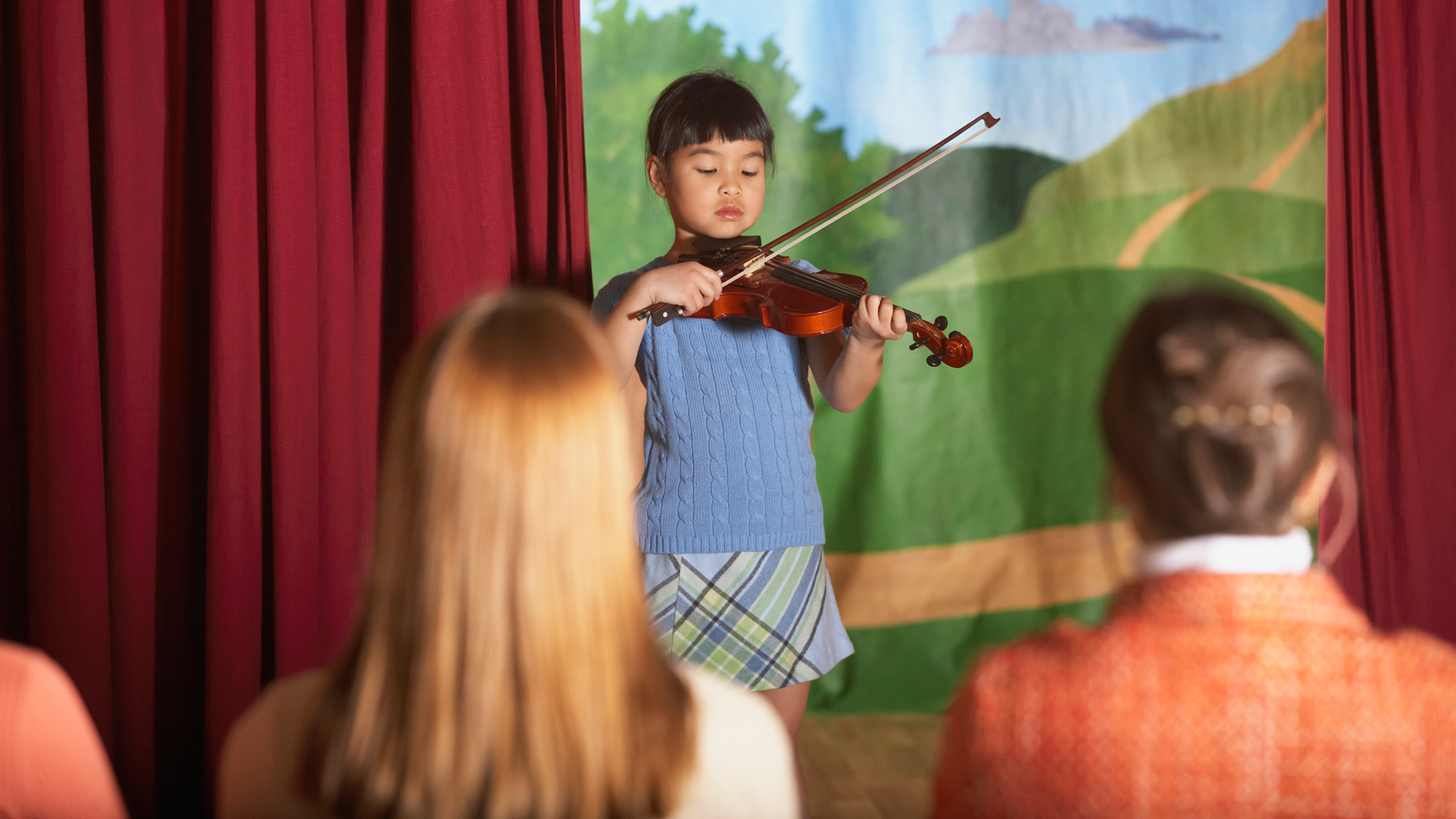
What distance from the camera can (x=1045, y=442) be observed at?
107 inches

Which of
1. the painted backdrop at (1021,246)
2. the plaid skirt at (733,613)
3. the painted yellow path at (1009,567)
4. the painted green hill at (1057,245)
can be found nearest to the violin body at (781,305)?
the plaid skirt at (733,613)

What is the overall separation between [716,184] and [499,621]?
3.65 feet

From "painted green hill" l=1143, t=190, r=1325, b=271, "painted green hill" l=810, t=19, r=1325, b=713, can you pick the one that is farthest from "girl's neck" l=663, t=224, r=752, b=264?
"painted green hill" l=1143, t=190, r=1325, b=271

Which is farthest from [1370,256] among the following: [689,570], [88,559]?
[88,559]

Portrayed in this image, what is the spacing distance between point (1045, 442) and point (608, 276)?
1.14 metres

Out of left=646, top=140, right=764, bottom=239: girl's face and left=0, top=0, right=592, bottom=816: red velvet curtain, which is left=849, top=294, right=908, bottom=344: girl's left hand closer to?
left=646, top=140, right=764, bottom=239: girl's face

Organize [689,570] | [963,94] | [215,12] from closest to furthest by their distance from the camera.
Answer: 1. [689,570]
2. [215,12]
3. [963,94]

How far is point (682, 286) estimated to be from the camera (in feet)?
5.17

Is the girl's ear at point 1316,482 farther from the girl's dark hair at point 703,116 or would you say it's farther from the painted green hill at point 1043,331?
the painted green hill at point 1043,331

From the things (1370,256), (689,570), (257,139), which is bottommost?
(689,570)

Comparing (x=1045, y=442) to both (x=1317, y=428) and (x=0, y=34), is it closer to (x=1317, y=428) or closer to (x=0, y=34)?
(x=1317, y=428)

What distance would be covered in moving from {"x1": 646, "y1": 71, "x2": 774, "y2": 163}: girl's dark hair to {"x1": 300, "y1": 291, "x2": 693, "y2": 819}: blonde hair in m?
1.02

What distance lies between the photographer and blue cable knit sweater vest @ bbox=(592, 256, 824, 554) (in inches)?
63.2

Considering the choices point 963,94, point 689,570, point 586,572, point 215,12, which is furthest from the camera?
point 963,94
